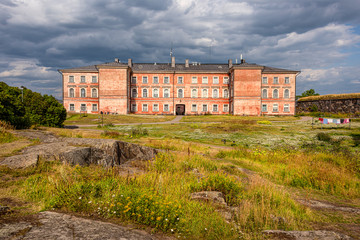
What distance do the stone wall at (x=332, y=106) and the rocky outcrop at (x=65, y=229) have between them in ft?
180

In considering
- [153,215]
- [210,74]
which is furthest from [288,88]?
[153,215]

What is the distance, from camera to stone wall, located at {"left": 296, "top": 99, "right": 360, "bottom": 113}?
145 ft

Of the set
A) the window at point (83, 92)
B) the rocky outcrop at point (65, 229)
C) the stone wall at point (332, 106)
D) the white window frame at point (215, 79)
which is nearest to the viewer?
the rocky outcrop at point (65, 229)

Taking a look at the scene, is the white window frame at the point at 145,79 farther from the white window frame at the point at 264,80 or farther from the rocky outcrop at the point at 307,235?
the rocky outcrop at the point at 307,235

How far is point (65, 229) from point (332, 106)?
59600 mm

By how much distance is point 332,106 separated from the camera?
49188 mm

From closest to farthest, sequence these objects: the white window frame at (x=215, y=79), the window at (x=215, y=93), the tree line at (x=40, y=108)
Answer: the tree line at (x=40, y=108) < the white window frame at (x=215, y=79) < the window at (x=215, y=93)

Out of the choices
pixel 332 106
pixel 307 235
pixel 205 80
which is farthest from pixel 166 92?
pixel 307 235

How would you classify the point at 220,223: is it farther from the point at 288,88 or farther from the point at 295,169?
the point at 288,88

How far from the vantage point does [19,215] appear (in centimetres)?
333

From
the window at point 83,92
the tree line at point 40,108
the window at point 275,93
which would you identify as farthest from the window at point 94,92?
the window at point 275,93

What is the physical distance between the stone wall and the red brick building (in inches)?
320

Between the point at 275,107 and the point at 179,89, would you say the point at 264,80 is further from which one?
the point at 179,89

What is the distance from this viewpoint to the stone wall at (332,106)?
4428 cm
